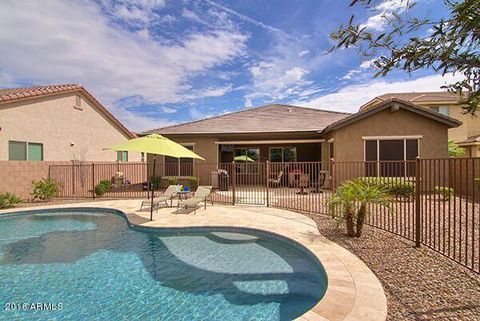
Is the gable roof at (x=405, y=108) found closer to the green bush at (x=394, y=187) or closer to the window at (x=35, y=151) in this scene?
the green bush at (x=394, y=187)

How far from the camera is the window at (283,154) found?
22.2 meters

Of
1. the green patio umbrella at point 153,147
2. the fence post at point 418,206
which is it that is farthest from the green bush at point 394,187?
the green patio umbrella at point 153,147

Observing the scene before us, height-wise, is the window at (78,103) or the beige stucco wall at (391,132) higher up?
the window at (78,103)

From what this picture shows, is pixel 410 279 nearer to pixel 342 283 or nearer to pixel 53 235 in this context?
pixel 342 283

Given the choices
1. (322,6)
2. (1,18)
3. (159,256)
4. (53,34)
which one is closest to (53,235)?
(159,256)

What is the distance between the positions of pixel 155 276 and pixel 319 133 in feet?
51.6

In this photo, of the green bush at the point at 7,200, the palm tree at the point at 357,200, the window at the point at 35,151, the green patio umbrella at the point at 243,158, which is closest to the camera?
the palm tree at the point at 357,200

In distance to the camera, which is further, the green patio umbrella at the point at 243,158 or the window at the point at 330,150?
the green patio umbrella at the point at 243,158

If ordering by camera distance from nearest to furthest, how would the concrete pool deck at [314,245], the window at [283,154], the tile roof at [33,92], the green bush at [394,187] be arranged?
the concrete pool deck at [314,245] → the green bush at [394,187] → the tile roof at [33,92] → the window at [283,154]

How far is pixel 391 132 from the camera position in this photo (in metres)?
16.0

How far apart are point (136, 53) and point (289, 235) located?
574 inches

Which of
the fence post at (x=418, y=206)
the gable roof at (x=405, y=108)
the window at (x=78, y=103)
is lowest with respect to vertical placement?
the fence post at (x=418, y=206)

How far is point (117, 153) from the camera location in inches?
942

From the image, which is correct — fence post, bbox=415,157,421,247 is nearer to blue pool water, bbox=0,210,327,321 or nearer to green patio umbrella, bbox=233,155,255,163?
blue pool water, bbox=0,210,327,321
